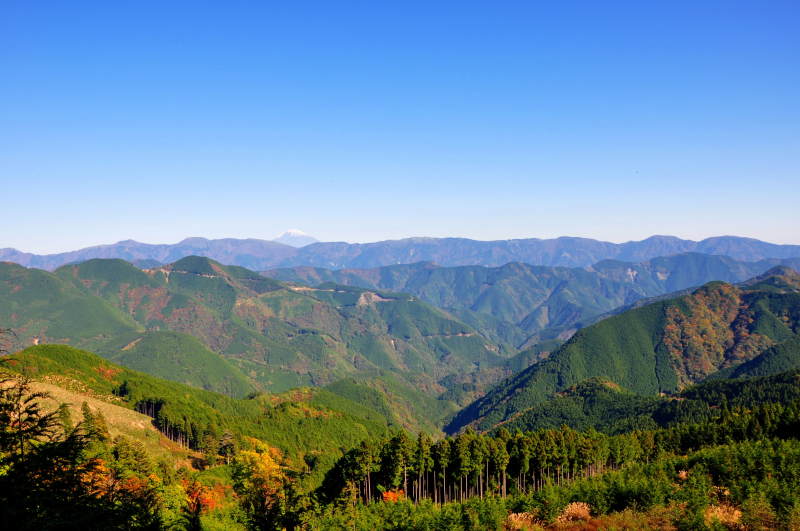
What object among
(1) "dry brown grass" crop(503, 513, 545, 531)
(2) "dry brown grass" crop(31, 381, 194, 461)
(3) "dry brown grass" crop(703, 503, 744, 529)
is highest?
(3) "dry brown grass" crop(703, 503, 744, 529)

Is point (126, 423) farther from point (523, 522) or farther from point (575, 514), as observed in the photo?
point (575, 514)

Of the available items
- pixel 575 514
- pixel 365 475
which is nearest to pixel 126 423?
pixel 365 475

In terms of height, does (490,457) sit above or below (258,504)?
below

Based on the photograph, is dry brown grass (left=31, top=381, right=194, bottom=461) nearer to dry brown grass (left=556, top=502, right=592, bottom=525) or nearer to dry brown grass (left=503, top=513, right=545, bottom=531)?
dry brown grass (left=503, top=513, right=545, bottom=531)

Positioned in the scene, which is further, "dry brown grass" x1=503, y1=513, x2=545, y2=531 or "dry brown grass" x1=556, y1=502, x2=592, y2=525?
"dry brown grass" x1=556, y1=502, x2=592, y2=525

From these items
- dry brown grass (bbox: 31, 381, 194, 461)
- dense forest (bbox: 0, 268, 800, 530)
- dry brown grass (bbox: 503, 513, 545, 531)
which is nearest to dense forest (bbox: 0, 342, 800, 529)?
dense forest (bbox: 0, 268, 800, 530)

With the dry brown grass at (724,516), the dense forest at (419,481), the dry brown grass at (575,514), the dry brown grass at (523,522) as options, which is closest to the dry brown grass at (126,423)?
the dense forest at (419,481)

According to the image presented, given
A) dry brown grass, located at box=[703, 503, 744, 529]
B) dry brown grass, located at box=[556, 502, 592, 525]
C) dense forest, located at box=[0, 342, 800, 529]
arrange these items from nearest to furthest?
dense forest, located at box=[0, 342, 800, 529], dry brown grass, located at box=[703, 503, 744, 529], dry brown grass, located at box=[556, 502, 592, 525]

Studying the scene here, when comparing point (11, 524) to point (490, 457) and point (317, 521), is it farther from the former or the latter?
point (490, 457)

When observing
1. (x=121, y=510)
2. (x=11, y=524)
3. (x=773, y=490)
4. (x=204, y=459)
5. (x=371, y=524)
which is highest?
(x=11, y=524)

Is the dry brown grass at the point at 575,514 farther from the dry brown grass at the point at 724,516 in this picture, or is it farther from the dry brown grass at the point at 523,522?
the dry brown grass at the point at 724,516

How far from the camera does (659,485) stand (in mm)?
46000

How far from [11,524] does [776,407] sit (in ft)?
524

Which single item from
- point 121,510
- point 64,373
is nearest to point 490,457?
point 121,510
